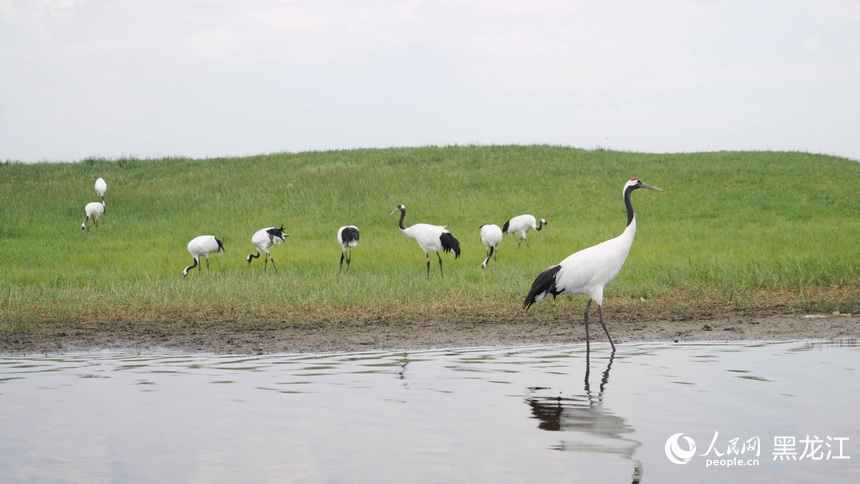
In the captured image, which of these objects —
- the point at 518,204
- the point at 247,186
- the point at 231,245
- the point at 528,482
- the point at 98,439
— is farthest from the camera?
the point at 247,186

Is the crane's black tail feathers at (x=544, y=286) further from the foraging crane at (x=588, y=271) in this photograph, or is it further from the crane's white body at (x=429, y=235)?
the crane's white body at (x=429, y=235)

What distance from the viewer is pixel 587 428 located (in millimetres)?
7008

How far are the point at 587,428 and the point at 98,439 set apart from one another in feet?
12.1

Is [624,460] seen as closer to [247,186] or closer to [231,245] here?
[231,245]

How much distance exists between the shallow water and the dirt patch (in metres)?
1.07

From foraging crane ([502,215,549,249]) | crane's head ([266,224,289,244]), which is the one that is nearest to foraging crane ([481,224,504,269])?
foraging crane ([502,215,549,249])

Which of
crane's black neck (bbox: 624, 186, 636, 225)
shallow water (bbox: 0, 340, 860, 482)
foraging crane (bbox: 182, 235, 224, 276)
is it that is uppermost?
crane's black neck (bbox: 624, 186, 636, 225)

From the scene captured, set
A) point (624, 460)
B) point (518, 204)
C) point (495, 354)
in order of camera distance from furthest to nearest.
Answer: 1. point (518, 204)
2. point (495, 354)
3. point (624, 460)

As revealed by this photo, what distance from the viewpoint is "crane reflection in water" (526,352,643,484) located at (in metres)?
6.42

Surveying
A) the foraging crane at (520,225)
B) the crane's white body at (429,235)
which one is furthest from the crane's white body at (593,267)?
the foraging crane at (520,225)

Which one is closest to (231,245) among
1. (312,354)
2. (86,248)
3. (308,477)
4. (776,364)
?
(86,248)

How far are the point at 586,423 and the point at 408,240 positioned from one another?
18866 mm

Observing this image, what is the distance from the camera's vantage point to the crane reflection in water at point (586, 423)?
6418mm

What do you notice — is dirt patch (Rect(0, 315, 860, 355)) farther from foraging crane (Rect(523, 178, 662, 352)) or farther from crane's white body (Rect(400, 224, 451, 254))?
crane's white body (Rect(400, 224, 451, 254))
